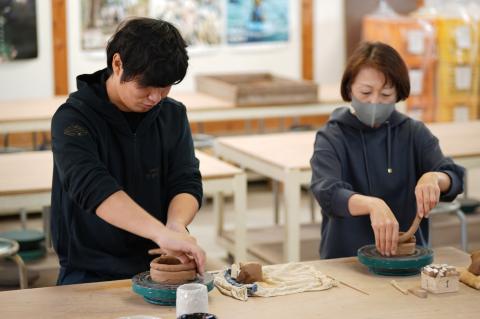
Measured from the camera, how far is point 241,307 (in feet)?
7.78

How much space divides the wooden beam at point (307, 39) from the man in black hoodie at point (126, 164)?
551cm

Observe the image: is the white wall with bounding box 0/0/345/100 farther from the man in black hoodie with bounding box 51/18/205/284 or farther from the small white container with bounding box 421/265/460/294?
the small white container with bounding box 421/265/460/294

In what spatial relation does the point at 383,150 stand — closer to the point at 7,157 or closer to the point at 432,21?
the point at 7,157

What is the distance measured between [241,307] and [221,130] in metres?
5.54

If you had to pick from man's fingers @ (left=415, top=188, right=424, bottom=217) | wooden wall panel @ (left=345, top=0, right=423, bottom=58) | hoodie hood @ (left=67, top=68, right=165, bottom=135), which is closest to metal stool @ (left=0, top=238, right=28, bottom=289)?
hoodie hood @ (left=67, top=68, right=165, bottom=135)

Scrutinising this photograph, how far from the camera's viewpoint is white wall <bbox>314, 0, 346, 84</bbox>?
→ 8141 mm

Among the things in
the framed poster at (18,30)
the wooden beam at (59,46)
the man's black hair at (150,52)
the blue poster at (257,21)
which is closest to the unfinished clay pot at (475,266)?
the man's black hair at (150,52)

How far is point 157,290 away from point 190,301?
0.16 metres

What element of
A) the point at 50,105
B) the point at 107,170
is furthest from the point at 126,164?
the point at 50,105

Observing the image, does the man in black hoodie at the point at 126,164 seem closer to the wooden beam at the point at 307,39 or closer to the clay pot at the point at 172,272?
the clay pot at the point at 172,272

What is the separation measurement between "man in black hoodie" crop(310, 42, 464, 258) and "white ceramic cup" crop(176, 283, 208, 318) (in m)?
0.76

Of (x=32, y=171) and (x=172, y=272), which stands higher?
(x=172, y=272)

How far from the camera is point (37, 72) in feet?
24.0

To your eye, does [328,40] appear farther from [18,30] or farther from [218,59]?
[18,30]
